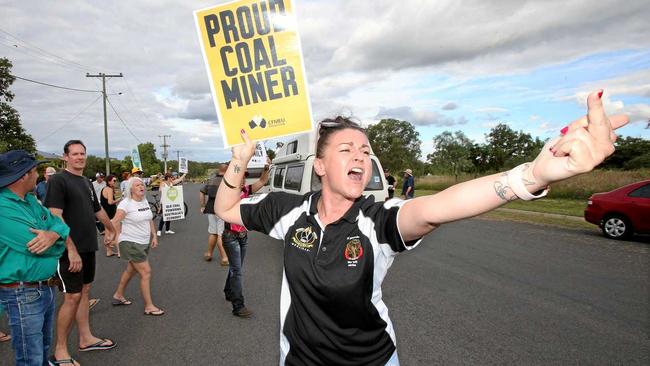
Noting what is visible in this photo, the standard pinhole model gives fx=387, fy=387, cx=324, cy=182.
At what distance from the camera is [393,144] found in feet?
224

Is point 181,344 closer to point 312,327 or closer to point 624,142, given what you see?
point 312,327

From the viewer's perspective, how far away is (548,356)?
12.5 feet

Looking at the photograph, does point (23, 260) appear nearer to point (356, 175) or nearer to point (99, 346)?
point (99, 346)

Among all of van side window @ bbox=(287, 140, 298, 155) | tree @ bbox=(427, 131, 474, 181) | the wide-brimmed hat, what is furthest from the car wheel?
tree @ bbox=(427, 131, 474, 181)

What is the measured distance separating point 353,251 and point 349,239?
0.06 meters

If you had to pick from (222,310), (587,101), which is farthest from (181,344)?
(587,101)

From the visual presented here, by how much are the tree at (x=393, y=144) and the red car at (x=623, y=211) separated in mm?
50518

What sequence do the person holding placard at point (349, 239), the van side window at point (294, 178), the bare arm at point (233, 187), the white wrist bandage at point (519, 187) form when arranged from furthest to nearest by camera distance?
the van side window at point (294, 178) → the bare arm at point (233, 187) → the person holding placard at point (349, 239) → the white wrist bandage at point (519, 187)

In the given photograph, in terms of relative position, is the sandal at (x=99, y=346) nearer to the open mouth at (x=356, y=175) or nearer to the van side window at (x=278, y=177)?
the open mouth at (x=356, y=175)

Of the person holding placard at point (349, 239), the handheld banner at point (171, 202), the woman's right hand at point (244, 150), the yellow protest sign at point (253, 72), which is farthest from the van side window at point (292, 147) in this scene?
the person holding placard at point (349, 239)

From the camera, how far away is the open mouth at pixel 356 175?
185 cm

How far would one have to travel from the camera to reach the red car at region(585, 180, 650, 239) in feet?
32.1

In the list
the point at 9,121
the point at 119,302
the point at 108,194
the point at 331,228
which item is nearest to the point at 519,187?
the point at 331,228

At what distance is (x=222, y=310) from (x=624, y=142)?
68.0 metres
